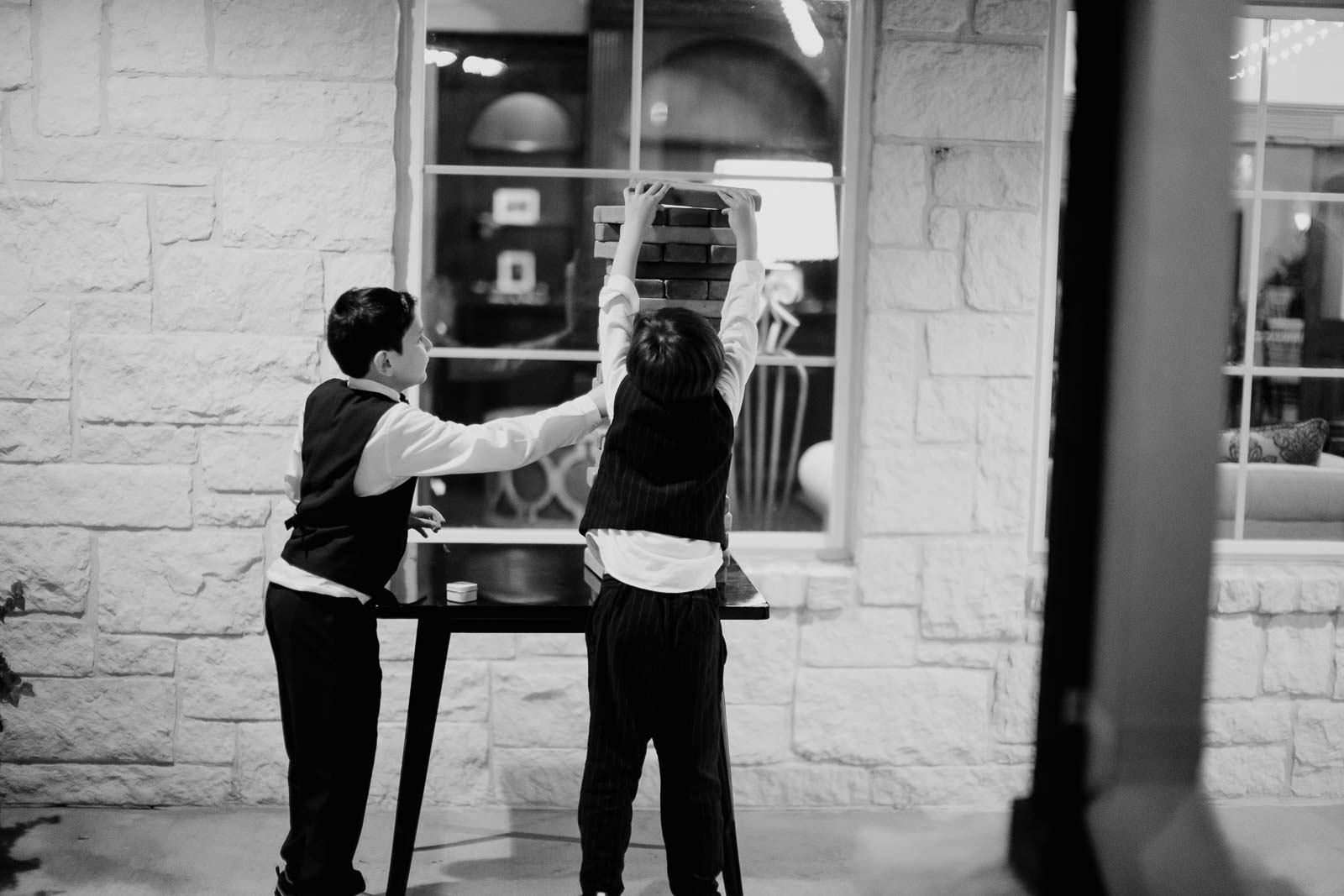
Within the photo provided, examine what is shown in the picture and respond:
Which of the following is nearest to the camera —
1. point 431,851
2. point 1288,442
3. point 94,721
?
point 431,851

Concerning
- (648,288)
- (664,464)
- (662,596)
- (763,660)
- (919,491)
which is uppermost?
(648,288)

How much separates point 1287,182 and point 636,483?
237cm

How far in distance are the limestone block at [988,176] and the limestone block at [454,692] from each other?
1.80 metres

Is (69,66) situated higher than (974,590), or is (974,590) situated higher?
(69,66)

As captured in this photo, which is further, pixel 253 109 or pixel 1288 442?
pixel 1288 442

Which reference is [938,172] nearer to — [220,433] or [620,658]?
[620,658]

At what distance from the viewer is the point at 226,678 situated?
341cm

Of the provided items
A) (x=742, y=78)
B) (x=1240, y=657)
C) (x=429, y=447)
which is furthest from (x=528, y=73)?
(x=1240, y=657)

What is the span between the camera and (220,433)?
3.36 meters

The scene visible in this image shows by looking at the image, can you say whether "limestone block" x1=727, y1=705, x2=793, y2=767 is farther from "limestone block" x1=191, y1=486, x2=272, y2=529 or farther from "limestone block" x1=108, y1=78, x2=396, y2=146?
"limestone block" x1=108, y1=78, x2=396, y2=146

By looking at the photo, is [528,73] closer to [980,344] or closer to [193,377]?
[193,377]

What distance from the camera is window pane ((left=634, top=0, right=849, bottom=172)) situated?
11.5 ft

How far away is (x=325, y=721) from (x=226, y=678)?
3.20ft

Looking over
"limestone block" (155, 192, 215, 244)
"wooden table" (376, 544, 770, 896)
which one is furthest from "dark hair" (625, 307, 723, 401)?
"limestone block" (155, 192, 215, 244)
